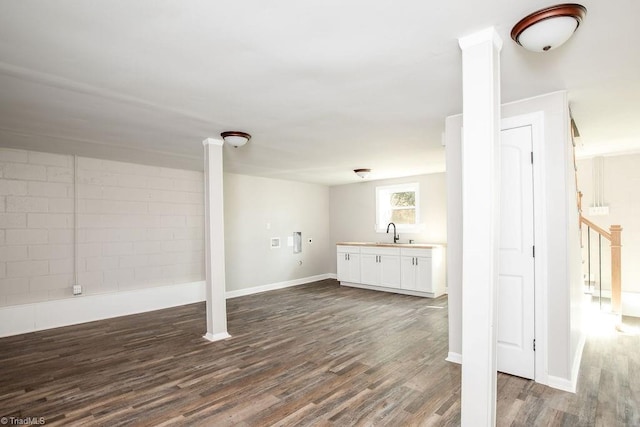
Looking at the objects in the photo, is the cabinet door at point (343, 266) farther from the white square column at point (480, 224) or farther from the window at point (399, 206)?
the white square column at point (480, 224)

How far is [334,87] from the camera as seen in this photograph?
8.25ft

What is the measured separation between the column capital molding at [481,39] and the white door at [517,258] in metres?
1.23

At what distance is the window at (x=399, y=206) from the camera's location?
6.89 metres

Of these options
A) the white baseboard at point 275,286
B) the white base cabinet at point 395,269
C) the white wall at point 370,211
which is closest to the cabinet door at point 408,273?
the white base cabinet at point 395,269

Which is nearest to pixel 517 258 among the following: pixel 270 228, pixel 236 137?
pixel 236 137

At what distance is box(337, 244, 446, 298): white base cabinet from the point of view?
19.1 ft

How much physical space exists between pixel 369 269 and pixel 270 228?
7.27 feet

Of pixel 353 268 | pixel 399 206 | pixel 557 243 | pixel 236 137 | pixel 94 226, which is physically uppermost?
pixel 236 137

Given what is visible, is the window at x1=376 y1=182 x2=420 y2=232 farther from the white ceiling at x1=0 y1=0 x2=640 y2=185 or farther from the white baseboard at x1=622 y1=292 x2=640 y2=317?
the white baseboard at x1=622 y1=292 x2=640 y2=317

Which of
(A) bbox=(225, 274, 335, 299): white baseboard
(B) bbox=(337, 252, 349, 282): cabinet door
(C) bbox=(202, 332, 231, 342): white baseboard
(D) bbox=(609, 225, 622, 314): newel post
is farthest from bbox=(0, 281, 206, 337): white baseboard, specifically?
(D) bbox=(609, 225, 622, 314): newel post

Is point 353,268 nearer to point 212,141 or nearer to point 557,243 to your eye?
point 212,141

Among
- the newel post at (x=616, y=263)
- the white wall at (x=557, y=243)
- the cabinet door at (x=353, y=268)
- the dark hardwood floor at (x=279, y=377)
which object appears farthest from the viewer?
the cabinet door at (x=353, y=268)

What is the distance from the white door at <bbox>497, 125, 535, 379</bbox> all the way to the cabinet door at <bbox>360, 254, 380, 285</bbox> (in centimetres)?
363

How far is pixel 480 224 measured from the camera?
1752mm
